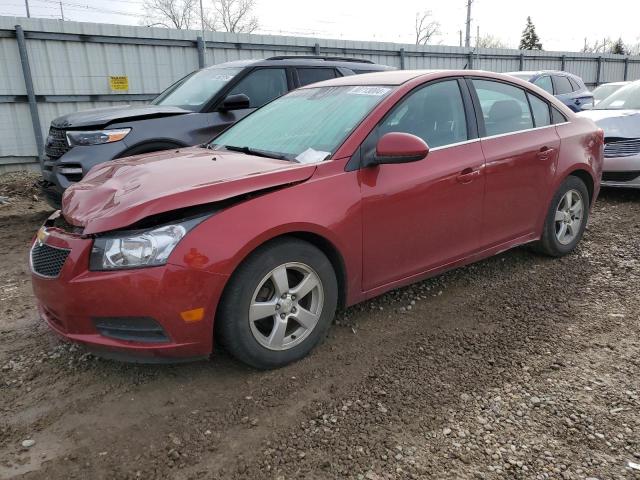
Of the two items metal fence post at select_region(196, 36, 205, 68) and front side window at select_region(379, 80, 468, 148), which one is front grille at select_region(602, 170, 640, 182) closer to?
front side window at select_region(379, 80, 468, 148)

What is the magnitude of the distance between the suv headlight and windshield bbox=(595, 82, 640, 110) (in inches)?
290

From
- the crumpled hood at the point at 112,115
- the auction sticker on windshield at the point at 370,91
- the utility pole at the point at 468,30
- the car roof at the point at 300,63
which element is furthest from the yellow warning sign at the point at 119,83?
the utility pole at the point at 468,30

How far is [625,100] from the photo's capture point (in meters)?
7.82

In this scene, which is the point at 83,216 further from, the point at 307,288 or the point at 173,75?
the point at 173,75

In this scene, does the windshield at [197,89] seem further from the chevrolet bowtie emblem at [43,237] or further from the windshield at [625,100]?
the windshield at [625,100]

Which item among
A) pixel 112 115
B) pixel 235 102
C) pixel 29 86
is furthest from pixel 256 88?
pixel 29 86

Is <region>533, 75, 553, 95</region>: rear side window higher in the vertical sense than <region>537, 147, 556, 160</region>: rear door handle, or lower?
higher

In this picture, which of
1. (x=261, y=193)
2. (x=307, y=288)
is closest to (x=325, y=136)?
(x=261, y=193)

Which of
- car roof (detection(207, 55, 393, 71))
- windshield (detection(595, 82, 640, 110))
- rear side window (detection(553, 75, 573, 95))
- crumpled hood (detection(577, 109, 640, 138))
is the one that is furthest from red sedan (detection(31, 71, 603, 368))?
rear side window (detection(553, 75, 573, 95))

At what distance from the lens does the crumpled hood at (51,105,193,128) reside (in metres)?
5.40

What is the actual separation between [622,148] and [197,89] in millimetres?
5411

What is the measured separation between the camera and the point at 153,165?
3.31m

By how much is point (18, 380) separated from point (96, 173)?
140 centimetres

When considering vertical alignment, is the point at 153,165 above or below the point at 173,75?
below
